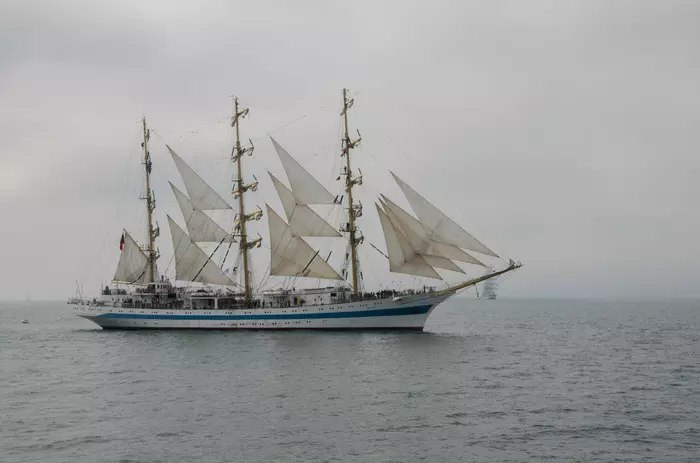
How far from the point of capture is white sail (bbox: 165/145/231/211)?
7194cm

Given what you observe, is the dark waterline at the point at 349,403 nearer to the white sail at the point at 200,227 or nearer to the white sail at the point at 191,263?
the white sail at the point at 191,263

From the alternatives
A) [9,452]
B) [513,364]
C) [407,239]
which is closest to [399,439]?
[9,452]

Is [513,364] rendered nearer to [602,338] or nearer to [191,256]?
[602,338]

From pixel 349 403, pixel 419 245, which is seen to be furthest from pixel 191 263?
pixel 349 403

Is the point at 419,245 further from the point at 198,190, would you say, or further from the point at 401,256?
the point at 198,190

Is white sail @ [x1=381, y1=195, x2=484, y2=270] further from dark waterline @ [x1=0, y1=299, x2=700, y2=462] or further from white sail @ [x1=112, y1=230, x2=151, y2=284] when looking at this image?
white sail @ [x1=112, y1=230, x2=151, y2=284]

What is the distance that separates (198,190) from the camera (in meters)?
72.2

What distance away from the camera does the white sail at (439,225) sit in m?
56.9

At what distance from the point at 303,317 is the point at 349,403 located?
33696 mm

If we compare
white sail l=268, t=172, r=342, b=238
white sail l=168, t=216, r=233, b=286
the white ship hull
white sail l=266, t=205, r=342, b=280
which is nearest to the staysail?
the white ship hull

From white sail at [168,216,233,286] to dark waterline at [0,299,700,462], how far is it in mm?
17139

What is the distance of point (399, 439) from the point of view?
24562mm

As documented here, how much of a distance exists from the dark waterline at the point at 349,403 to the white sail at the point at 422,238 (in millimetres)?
7934

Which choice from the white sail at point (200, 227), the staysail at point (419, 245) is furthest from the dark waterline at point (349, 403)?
the white sail at point (200, 227)
